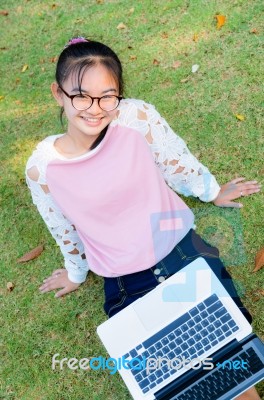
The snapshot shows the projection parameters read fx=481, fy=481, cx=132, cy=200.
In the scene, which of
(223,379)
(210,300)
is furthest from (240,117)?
(223,379)

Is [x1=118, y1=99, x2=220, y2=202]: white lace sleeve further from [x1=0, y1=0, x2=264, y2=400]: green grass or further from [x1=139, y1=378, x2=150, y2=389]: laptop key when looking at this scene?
[x1=139, y1=378, x2=150, y2=389]: laptop key

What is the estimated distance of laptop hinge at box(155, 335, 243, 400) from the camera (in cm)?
202

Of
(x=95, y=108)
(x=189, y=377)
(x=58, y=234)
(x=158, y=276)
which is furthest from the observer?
(x=58, y=234)

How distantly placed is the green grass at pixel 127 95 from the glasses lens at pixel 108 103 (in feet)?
3.83

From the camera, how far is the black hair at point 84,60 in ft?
6.25

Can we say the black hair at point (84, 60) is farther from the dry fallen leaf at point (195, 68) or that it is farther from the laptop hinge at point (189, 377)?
the dry fallen leaf at point (195, 68)

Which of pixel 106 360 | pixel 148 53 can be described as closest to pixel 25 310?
pixel 106 360

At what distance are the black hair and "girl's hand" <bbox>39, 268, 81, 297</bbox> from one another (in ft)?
4.37

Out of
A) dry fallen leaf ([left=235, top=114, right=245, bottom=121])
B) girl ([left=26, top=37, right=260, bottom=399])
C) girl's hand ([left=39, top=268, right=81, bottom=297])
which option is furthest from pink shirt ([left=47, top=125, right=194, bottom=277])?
dry fallen leaf ([left=235, top=114, right=245, bottom=121])

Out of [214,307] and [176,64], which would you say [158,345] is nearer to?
[214,307]

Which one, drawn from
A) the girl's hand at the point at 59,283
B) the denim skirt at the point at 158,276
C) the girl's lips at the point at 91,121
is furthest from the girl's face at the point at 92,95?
the girl's hand at the point at 59,283

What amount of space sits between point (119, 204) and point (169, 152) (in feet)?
1.27

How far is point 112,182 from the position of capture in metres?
2.09

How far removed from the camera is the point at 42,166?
2.07 m
